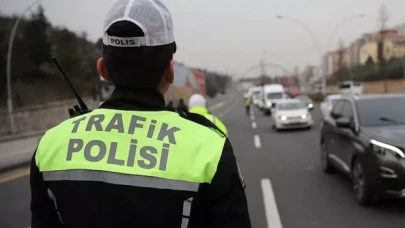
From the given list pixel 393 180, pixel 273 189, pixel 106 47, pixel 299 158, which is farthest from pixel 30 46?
pixel 106 47

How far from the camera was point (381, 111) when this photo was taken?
26.7 ft

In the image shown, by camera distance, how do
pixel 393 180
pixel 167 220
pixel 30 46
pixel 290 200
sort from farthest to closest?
pixel 30 46, pixel 290 200, pixel 393 180, pixel 167 220

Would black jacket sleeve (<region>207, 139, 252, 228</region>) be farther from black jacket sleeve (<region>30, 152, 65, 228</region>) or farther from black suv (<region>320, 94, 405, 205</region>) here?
black suv (<region>320, 94, 405, 205</region>)

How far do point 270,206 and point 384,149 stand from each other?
1.86 metres

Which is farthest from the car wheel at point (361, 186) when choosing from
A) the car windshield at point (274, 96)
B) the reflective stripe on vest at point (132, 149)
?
the car windshield at point (274, 96)

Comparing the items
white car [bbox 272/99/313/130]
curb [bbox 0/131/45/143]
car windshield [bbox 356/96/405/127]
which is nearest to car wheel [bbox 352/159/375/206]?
car windshield [bbox 356/96/405/127]

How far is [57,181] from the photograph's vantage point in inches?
58.4

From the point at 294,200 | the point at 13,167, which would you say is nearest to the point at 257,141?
the point at 13,167

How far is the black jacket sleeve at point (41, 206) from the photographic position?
1520 mm

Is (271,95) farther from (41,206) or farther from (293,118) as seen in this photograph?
(41,206)

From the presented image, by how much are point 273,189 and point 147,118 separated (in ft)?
24.8

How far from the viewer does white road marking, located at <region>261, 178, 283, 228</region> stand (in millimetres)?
6427

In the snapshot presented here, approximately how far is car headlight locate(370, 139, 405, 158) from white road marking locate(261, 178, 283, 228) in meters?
1.63

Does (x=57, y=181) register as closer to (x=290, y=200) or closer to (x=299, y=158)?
(x=290, y=200)
